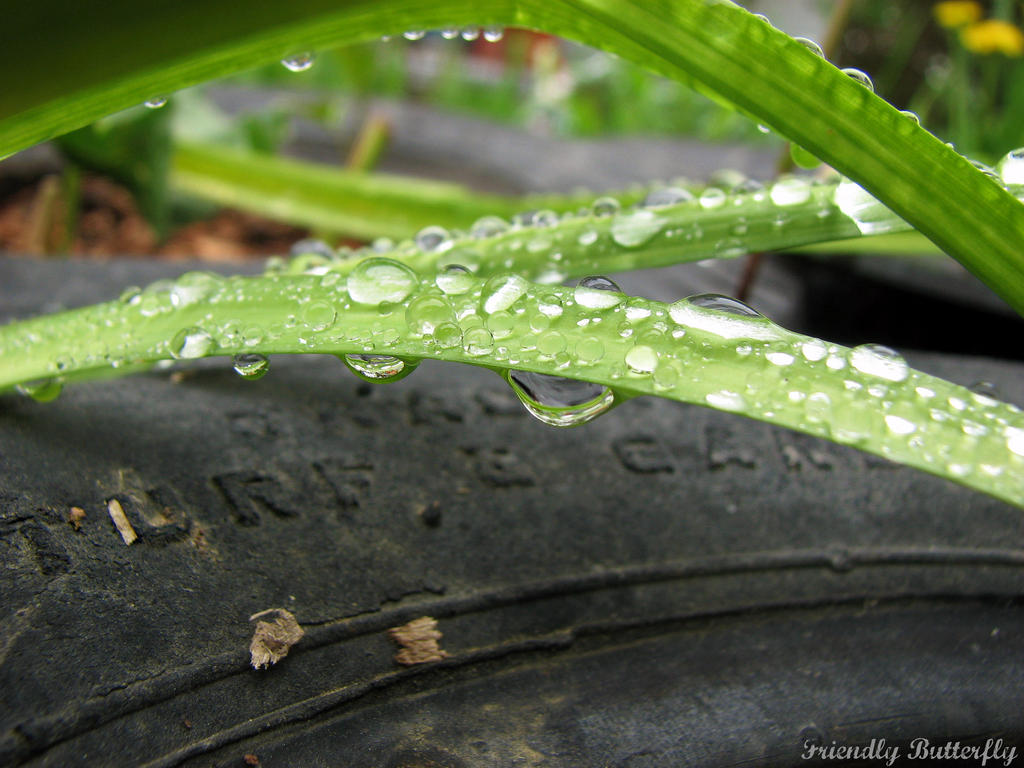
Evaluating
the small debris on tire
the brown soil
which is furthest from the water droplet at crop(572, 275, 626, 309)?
the brown soil

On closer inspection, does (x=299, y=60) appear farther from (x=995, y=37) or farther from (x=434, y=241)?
(x=995, y=37)

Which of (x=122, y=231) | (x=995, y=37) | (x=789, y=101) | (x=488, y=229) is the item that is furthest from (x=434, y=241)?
(x=995, y=37)

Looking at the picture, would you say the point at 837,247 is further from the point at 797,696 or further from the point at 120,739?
the point at 120,739

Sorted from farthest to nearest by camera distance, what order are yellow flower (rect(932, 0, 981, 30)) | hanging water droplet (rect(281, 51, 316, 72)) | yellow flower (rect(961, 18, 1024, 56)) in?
yellow flower (rect(932, 0, 981, 30)) < yellow flower (rect(961, 18, 1024, 56)) < hanging water droplet (rect(281, 51, 316, 72))

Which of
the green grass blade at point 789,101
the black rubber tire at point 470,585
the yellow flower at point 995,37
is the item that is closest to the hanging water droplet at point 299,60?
the green grass blade at point 789,101

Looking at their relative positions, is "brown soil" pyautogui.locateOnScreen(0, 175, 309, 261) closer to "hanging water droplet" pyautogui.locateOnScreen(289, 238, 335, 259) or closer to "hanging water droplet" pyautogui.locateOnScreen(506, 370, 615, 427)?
"hanging water droplet" pyautogui.locateOnScreen(289, 238, 335, 259)

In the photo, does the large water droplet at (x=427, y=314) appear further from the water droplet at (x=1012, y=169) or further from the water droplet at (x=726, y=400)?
the water droplet at (x=1012, y=169)
